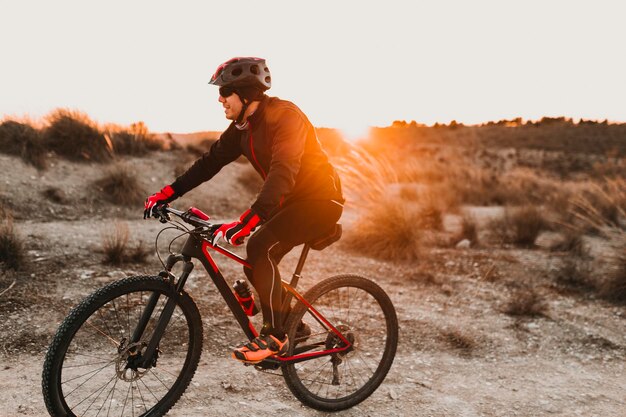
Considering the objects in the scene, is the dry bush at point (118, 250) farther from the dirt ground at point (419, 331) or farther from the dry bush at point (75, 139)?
the dry bush at point (75, 139)

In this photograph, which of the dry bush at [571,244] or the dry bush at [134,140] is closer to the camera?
the dry bush at [571,244]

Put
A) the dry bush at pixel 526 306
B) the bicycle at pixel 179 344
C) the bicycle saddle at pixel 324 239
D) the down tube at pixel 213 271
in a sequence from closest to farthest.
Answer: the bicycle at pixel 179 344, the down tube at pixel 213 271, the bicycle saddle at pixel 324 239, the dry bush at pixel 526 306

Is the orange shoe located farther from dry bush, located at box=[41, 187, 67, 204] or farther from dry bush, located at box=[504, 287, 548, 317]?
dry bush, located at box=[41, 187, 67, 204]

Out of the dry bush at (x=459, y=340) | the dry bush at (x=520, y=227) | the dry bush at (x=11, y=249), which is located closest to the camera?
the dry bush at (x=459, y=340)

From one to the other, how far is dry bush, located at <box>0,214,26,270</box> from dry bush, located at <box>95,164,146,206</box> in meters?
3.92

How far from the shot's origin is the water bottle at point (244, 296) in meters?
3.05

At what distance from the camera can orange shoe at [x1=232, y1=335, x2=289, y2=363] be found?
9.89 ft

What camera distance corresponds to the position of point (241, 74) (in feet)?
9.53

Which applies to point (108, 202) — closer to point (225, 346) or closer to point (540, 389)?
point (225, 346)

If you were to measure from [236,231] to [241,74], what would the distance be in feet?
3.04

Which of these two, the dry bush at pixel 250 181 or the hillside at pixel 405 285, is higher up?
the dry bush at pixel 250 181

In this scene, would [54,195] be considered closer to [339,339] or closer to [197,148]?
[197,148]

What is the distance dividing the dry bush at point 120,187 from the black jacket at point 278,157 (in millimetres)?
6732

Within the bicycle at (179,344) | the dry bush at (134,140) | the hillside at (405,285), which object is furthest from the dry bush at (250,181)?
the bicycle at (179,344)
